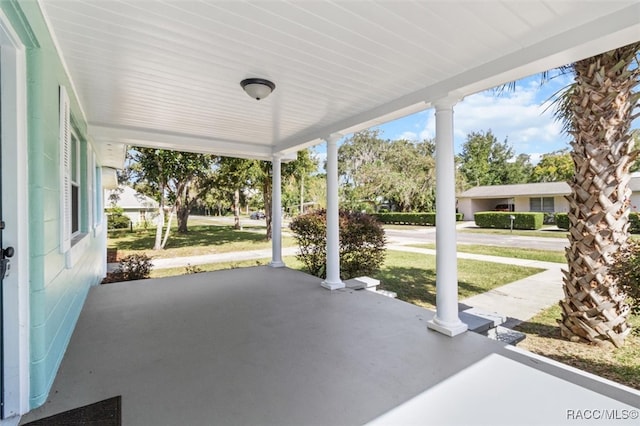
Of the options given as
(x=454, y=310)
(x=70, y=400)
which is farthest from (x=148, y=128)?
(x=454, y=310)

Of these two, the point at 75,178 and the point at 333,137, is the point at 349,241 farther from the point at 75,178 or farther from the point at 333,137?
the point at 75,178

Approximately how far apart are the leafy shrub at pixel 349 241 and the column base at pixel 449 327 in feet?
11.4

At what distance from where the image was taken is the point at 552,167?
30.1 meters

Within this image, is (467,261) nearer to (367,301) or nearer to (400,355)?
(367,301)

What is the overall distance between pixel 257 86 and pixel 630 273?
4169 mm

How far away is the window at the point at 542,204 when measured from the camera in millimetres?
21828

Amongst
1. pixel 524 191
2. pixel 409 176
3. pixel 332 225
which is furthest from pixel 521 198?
pixel 332 225

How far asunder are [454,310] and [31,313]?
3.84 meters

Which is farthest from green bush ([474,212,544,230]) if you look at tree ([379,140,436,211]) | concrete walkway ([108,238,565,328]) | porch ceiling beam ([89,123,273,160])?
porch ceiling beam ([89,123,273,160])

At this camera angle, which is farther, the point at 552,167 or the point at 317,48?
the point at 552,167

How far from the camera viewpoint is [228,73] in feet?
10.7

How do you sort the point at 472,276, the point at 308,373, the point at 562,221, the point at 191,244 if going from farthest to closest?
1. the point at 562,221
2. the point at 191,244
3. the point at 472,276
4. the point at 308,373

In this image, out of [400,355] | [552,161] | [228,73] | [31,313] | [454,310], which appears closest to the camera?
[31,313]

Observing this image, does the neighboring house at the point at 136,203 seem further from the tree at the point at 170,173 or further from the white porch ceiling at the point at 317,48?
the white porch ceiling at the point at 317,48
